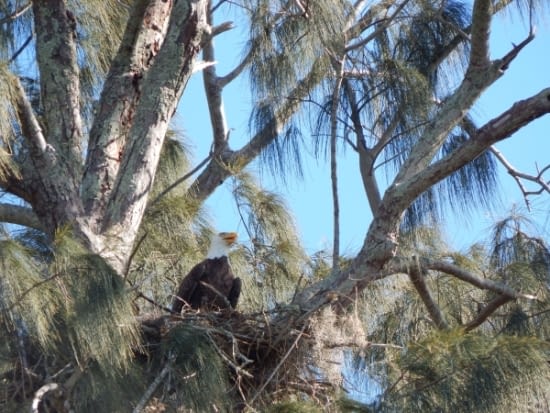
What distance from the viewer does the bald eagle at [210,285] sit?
19.3 feet

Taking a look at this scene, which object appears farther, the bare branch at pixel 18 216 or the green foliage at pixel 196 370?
the bare branch at pixel 18 216

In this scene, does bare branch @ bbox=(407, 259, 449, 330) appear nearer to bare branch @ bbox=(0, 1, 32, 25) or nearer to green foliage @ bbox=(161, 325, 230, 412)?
green foliage @ bbox=(161, 325, 230, 412)

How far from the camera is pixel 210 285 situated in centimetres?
584

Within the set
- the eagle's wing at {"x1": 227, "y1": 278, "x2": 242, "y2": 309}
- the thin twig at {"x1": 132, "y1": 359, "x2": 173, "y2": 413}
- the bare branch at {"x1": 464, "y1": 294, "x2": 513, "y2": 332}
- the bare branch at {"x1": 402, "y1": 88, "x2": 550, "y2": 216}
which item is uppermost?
the bare branch at {"x1": 402, "y1": 88, "x2": 550, "y2": 216}

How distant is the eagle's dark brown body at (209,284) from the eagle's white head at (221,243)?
0.09m

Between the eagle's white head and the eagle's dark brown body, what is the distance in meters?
0.09

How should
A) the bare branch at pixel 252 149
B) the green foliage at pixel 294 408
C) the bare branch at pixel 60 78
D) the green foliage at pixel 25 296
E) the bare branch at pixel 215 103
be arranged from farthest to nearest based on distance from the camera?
the bare branch at pixel 215 103
the bare branch at pixel 252 149
the bare branch at pixel 60 78
the green foliage at pixel 294 408
the green foliage at pixel 25 296

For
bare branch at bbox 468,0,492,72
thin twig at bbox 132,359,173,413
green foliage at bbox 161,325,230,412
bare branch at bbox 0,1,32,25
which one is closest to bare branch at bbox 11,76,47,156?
bare branch at bbox 0,1,32,25

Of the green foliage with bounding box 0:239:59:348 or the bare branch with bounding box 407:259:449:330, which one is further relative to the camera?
the bare branch with bounding box 407:259:449:330

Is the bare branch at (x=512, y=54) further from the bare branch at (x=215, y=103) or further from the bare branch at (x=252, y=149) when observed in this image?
the bare branch at (x=215, y=103)

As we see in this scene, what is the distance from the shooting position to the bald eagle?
19.3ft

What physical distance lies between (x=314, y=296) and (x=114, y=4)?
6.29ft

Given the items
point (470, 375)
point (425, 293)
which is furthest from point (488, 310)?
point (470, 375)

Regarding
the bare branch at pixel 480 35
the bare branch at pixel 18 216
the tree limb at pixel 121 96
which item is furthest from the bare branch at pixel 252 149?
the bare branch at pixel 18 216
